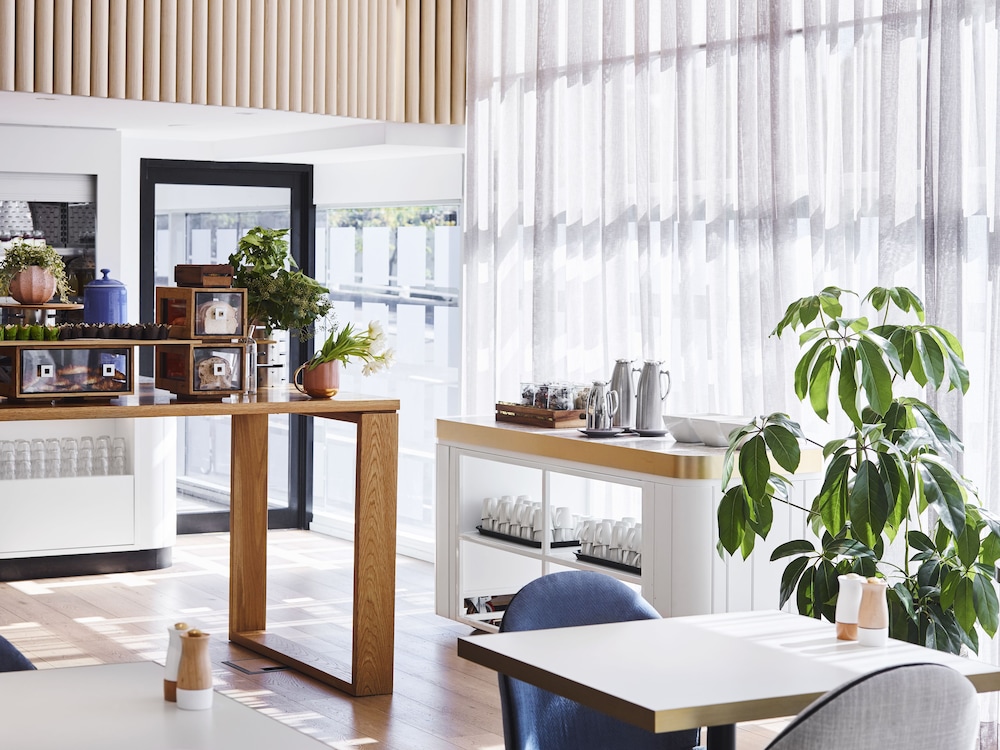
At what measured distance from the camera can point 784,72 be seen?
201 inches

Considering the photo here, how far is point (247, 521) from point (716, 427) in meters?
2.01

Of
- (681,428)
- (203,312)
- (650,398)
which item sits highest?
(203,312)

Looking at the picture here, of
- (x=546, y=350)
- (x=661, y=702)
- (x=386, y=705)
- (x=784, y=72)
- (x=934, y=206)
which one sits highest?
(x=784, y=72)

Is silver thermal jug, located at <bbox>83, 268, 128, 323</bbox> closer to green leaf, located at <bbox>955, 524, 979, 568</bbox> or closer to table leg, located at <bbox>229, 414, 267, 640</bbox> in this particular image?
table leg, located at <bbox>229, 414, 267, 640</bbox>

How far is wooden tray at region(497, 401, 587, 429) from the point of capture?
560 cm

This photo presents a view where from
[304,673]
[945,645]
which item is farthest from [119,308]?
[945,645]

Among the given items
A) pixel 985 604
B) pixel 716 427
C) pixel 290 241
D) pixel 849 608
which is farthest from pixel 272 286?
pixel 290 241

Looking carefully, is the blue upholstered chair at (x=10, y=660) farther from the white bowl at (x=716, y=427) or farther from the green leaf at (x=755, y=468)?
the white bowl at (x=716, y=427)

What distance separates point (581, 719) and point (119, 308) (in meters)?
2.79

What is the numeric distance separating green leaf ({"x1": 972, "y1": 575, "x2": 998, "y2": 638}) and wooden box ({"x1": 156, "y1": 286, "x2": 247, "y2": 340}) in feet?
8.64

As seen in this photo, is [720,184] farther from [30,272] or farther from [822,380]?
[30,272]

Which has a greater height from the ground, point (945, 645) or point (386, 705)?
point (945, 645)

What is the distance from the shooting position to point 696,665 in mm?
2684

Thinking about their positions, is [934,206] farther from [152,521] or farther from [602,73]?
[152,521]
